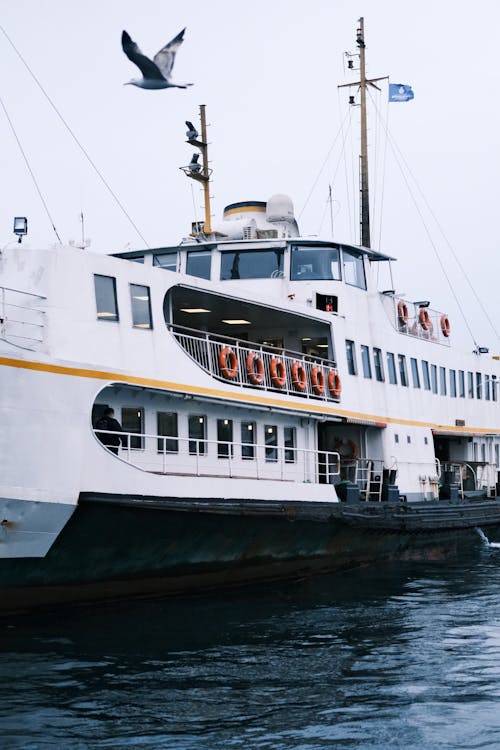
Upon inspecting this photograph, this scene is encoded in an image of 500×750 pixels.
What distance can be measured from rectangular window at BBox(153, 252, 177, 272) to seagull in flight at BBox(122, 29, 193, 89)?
20.2ft

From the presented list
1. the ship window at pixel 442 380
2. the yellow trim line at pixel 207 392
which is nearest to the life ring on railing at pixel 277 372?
the yellow trim line at pixel 207 392

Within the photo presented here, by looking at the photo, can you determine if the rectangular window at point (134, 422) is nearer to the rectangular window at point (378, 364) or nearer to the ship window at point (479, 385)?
the rectangular window at point (378, 364)

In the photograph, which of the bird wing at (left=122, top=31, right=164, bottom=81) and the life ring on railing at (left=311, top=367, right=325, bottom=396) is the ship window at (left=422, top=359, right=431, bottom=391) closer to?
the life ring on railing at (left=311, top=367, right=325, bottom=396)

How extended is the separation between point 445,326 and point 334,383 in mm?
7667

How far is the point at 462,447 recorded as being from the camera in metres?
27.0

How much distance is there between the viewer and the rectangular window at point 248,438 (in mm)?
17000

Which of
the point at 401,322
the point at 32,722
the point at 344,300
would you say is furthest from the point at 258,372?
the point at 32,722

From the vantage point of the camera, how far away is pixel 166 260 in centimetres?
2044

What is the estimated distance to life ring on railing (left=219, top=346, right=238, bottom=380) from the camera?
15.8 m

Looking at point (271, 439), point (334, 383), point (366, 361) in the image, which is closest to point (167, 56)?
point (271, 439)

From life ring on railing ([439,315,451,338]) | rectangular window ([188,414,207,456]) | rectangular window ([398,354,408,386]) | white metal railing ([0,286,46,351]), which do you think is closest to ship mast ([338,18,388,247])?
life ring on railing ([439,315,451,338])

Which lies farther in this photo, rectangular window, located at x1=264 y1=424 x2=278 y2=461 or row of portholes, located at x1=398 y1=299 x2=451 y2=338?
row of portholes, located at x1=398 y1=299 x2=451 y2=338

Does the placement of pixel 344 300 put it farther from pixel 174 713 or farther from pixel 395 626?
pixel 174 713

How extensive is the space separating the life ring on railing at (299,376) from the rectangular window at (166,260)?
4131 millimetres
